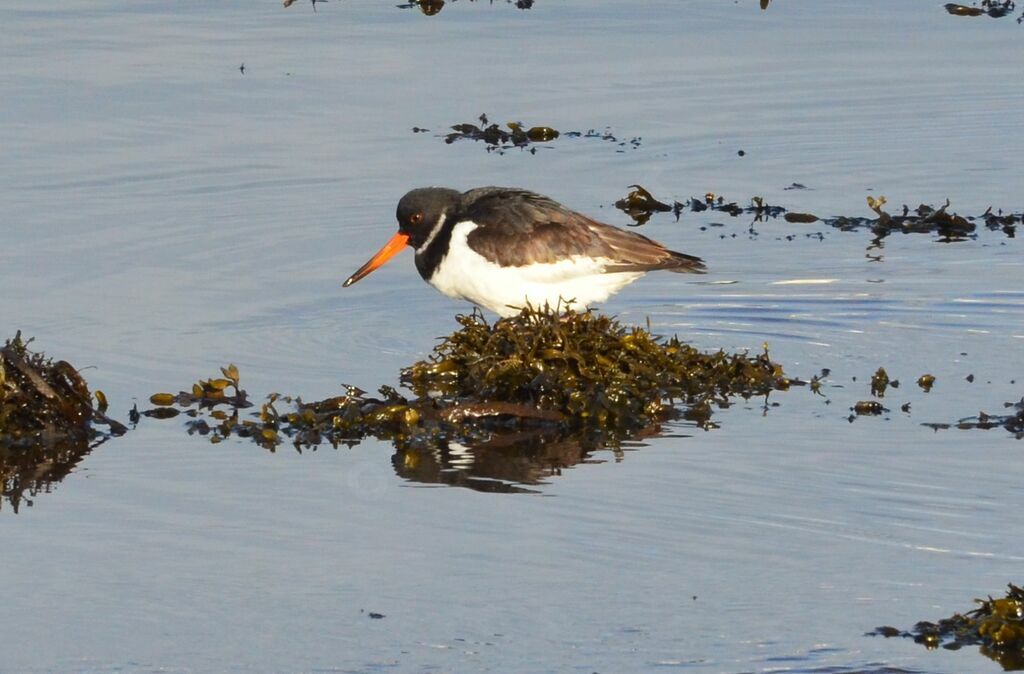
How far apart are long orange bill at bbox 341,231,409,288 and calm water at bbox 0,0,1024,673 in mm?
254

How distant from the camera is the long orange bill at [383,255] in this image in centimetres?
1073

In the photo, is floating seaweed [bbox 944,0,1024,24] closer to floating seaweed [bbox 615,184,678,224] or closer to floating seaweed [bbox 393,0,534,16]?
floating seaweed [bbox 393,0,534,16]

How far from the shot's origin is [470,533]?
7.67m

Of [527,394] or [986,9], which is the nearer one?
[527,394]

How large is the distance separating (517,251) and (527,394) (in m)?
0.93

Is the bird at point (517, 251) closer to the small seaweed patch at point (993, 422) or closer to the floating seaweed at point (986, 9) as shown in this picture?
the small seaweed patch at point (993, 422)

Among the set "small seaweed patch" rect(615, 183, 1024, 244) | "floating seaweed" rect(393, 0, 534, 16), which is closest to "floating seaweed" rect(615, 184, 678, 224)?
"small seaweed patch" rect(615, 183, 1024, 244)

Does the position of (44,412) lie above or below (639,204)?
below

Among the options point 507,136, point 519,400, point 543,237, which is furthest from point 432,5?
point 519,400

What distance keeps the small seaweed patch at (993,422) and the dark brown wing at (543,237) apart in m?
1.97

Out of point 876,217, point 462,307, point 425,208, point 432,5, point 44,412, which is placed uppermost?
point 432,5

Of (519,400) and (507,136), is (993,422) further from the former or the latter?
(507,136)

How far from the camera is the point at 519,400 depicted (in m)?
9.43

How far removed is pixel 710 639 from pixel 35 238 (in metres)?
6.67
